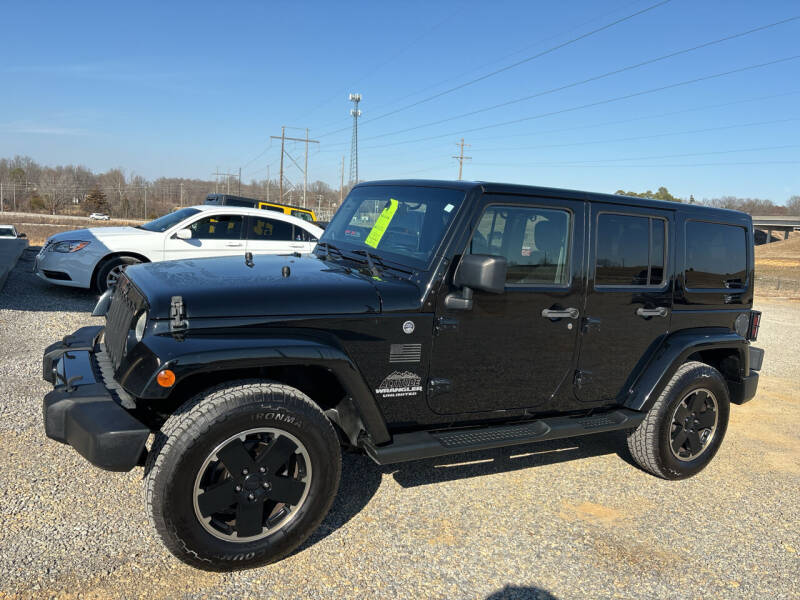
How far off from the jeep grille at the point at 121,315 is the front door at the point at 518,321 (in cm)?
161

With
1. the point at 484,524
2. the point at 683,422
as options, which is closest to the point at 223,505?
the point at 484,524

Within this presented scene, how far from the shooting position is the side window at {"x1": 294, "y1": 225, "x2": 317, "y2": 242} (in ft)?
33.3

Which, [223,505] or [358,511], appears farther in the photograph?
[358,511]

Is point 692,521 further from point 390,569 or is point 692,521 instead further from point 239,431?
point 239,431

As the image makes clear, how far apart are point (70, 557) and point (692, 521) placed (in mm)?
3632

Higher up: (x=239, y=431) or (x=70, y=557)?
(x=239, y=431)

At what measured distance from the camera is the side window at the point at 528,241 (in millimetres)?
3469

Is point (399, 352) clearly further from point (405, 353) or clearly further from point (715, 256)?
point (715, 256)

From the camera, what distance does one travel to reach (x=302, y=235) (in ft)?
33.6

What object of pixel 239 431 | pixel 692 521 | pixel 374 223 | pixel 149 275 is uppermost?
pixel 374 223

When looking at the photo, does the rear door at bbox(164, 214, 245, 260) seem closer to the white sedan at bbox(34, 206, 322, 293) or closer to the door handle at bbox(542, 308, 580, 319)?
the white sedan at bbox(34, 206, 322, 293)

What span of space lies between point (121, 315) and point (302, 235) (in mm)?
7005

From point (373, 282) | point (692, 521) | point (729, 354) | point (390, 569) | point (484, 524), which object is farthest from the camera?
point (729, 354)

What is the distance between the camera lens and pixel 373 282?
128 inches
